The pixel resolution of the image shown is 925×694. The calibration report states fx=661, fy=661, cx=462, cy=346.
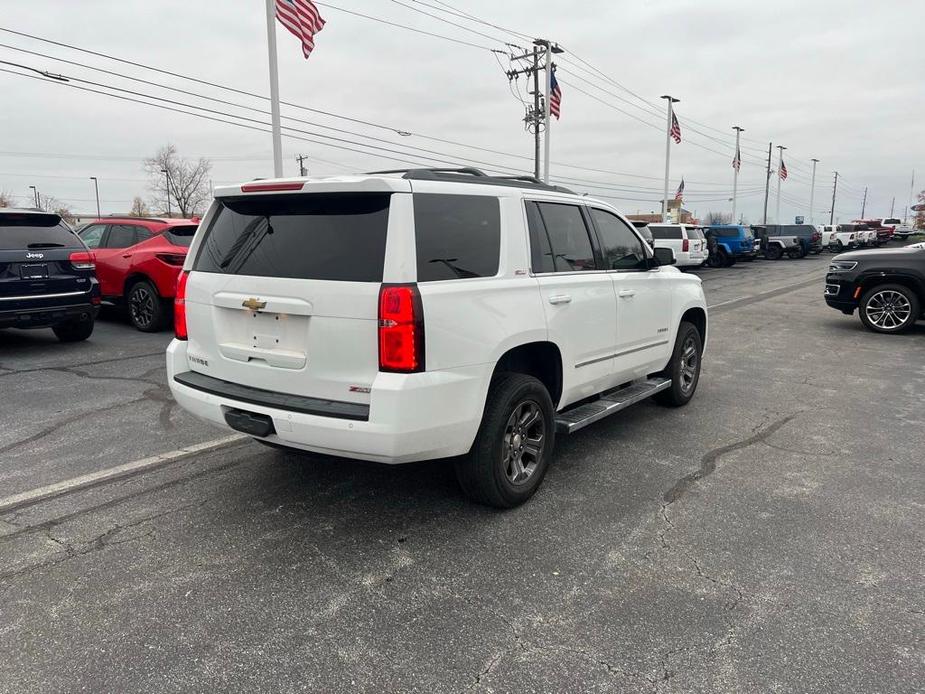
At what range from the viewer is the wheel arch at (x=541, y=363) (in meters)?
3.97

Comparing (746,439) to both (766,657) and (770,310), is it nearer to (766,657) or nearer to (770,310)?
(766,657)

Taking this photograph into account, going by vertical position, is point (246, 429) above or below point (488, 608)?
above

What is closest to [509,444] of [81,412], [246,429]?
[246,429]

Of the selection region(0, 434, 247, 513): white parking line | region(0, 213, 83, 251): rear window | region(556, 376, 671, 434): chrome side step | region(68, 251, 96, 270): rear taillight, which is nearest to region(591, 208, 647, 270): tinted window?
region(556, 376, 671, 434): chrome side step

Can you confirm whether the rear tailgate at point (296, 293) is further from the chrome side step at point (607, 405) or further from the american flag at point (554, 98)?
the american flag at point (554, 98)

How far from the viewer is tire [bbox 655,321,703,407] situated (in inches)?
234

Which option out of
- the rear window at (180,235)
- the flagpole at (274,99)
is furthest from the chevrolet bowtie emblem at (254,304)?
the flagpole at (274,99)

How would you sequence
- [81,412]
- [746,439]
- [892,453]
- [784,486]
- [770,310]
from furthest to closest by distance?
[770,310] < [81,412] < [746,439] < [892,453] < [784,486]

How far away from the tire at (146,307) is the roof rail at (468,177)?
7351mm

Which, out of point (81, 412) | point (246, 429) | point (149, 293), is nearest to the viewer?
point (246, 429)

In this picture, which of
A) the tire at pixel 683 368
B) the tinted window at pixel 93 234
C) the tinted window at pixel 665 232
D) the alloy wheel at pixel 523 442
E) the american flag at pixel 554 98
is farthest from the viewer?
the american flag at pixel 554 98

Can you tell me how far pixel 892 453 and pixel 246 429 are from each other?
4.66 meters

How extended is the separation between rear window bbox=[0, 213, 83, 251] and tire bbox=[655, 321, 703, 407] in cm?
749

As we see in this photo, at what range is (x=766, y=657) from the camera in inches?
103
